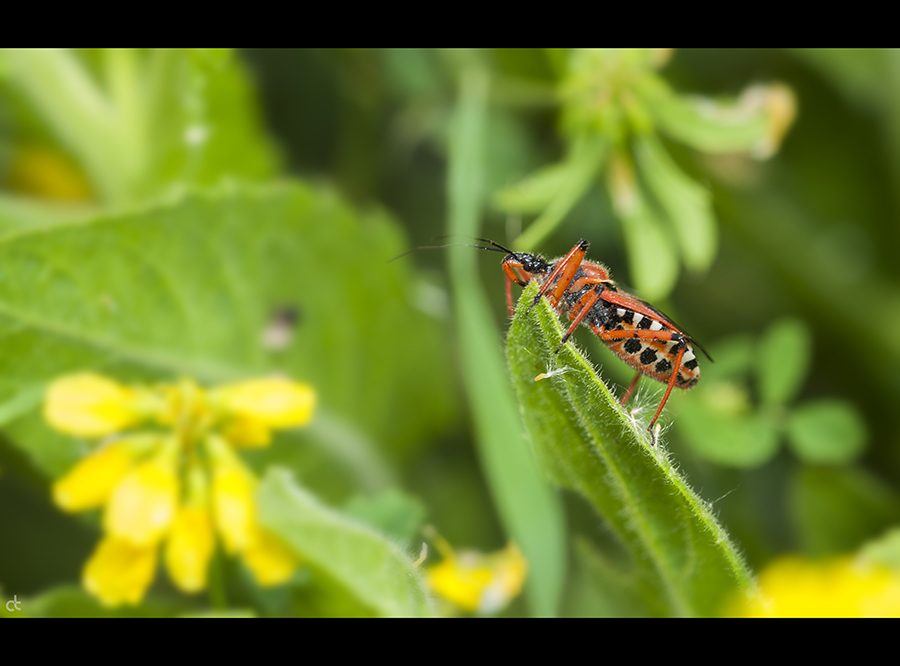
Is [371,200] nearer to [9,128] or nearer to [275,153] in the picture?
[275,153]

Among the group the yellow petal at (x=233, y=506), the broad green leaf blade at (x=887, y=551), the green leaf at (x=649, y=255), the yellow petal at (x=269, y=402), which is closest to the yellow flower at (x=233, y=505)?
the yellow petal at (x=233, y=506)

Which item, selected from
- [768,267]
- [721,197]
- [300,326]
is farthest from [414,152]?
[768,267]

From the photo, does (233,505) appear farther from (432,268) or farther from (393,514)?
(432,268)

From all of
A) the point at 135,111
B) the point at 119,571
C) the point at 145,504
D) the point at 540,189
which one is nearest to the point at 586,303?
the point at 540,189

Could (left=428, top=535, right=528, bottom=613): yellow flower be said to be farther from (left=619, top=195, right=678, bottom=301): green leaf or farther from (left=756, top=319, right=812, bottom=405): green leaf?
(left=756, top=319, right=812, bottom=405): green leaf

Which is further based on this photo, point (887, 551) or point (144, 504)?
point (887, 551)

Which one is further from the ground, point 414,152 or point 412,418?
point 414,152
